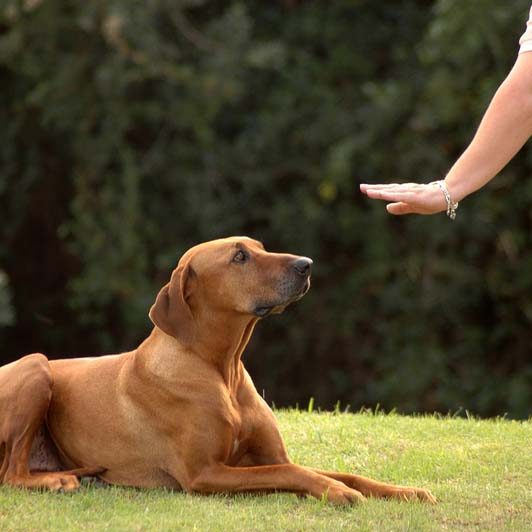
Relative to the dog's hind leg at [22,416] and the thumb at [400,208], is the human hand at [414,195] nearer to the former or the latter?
the thumb at [400,208]

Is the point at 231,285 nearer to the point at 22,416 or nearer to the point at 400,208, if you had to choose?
the point at 400,208

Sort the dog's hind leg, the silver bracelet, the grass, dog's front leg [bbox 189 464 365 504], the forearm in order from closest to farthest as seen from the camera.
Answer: the forearm, the silver bracelet, the grass, dog's front leg [bbox 189 464 365 504], the dog's hind leg

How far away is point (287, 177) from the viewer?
1562 centimetres

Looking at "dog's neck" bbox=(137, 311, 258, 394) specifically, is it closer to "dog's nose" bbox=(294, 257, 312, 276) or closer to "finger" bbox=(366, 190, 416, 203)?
"dog's nose" bbox=(294, 257, 312, 276)

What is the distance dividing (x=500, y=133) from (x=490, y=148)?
0.07 metres

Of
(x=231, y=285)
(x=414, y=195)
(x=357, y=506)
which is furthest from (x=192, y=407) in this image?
(x=414, y=195)

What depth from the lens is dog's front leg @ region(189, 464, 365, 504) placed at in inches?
219

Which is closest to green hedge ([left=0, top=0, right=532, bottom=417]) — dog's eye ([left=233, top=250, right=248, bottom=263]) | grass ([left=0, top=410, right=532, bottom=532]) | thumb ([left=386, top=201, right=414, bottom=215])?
grass ([left=0, top=410, right=532, bottom=532])

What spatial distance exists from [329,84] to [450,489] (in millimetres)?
10291

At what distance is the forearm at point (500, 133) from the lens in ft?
16.3

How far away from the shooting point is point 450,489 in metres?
5.85

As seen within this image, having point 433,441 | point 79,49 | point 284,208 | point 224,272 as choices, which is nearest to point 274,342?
point 284,208

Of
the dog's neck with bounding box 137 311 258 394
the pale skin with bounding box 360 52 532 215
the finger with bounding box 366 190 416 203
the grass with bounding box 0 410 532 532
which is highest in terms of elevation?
the pale skin with bounding box 360 52 532 215

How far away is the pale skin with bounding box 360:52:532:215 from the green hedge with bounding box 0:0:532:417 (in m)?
8.33
